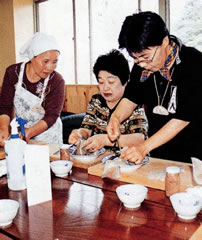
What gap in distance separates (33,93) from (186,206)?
1786 millimetres

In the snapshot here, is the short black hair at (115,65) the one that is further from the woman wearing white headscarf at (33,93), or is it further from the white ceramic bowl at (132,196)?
the white ceramic bowl at (132,196)

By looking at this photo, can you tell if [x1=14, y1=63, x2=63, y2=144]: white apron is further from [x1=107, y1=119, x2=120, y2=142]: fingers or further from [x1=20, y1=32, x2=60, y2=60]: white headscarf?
[x1=107, y1=119, x2=120, y2=142]: fingers

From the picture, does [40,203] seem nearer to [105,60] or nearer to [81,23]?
[105,60]

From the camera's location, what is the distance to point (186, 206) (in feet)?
3.48

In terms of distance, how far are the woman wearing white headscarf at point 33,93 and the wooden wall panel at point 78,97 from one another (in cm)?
200

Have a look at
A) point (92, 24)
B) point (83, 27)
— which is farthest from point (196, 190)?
point (83, 27)

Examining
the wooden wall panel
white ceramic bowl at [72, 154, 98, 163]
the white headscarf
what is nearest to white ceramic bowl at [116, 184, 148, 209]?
white ceramic bowl at [72, 154, 98, 163]

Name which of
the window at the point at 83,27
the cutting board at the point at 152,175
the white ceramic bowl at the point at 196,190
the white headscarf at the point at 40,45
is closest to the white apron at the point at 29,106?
the white headscarf at the point at 40,45

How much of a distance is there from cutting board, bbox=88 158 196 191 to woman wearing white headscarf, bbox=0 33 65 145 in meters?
0.98

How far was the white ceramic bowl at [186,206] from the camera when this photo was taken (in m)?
1.06

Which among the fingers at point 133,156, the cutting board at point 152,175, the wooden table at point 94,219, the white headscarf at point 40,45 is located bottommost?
the wooden table at point 94,219

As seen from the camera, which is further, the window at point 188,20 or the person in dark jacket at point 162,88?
the window at point 188,20

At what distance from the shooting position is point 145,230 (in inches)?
39.9

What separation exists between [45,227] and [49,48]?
1.59 metres
